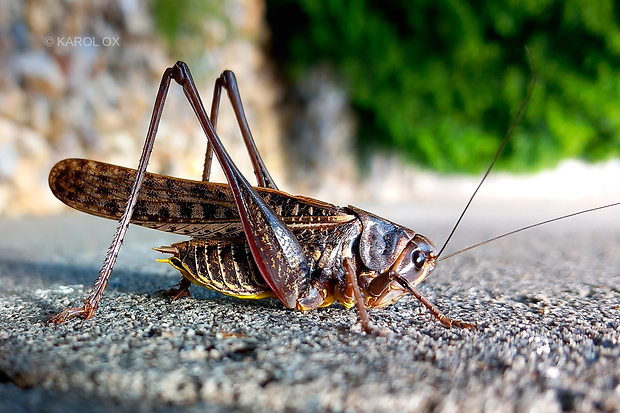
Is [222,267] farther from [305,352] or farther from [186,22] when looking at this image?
[186,22]

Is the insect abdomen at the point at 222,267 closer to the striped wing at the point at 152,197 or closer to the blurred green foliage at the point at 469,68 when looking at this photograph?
the striped wing at the point at 152,197

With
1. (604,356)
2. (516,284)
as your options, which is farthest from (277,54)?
(604,356)

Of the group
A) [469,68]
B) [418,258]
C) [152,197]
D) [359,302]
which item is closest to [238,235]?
[152,197]

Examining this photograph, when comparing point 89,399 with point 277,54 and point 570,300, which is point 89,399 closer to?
point 570,300

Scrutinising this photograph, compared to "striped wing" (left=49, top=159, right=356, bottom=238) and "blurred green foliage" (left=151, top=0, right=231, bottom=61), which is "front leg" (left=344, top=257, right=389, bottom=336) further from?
"blurred green foliage" (left=151, top=0, right=231, bottom=61)

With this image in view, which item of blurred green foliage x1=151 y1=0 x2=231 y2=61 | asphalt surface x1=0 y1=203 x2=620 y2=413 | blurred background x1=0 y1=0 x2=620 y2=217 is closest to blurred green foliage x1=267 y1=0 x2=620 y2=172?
blurred background x1=0 y1=0 x2=620 y2=217

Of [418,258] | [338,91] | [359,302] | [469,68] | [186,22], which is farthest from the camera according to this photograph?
[338,91]

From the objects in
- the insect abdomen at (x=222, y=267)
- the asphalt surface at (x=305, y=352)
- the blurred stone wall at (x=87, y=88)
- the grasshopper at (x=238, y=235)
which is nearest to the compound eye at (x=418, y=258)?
the grasshopper at (x=238, y=235)
